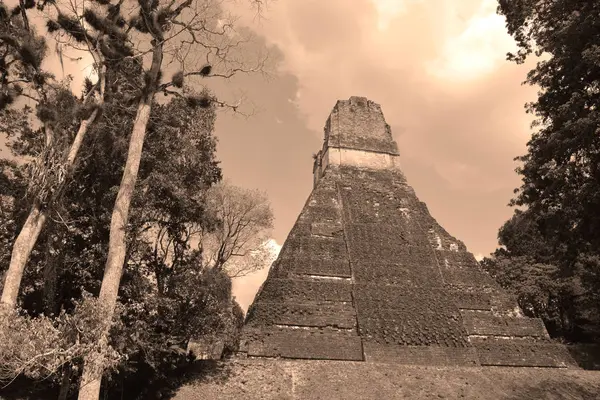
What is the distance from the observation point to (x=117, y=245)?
20.2 ft

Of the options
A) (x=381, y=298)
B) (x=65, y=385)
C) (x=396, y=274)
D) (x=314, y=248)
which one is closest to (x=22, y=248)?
(x=65, y=385)

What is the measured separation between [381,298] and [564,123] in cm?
577

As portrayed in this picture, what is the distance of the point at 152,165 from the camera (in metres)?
10.1

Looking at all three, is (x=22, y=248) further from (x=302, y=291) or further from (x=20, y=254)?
(x=302, y=291)

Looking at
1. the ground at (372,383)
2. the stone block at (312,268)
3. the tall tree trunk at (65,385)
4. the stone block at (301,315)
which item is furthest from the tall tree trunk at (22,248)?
the stone block at (312,268)

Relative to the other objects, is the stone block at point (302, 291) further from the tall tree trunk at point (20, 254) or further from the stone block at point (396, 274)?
the tall tree trunk at point (20, 254)

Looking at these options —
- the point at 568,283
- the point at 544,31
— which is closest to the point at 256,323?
the point at 544,31

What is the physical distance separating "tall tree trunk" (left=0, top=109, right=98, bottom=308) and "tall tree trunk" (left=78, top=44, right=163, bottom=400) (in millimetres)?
1486

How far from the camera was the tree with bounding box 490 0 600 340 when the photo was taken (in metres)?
7.52

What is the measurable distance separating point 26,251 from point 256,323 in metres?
4.90

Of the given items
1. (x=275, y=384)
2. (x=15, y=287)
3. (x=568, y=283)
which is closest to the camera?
(x=15, y=287)

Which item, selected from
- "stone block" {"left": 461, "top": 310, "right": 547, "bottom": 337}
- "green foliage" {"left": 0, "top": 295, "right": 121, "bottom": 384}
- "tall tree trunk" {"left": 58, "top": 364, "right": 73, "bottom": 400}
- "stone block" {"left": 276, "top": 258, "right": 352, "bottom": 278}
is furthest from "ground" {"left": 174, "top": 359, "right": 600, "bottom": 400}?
"green foliage" {"left": 0, "top": 295, "right": 121, "bottom": 384}

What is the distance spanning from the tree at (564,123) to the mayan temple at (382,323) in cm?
264

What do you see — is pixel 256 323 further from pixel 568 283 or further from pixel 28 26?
pixel 568 283
